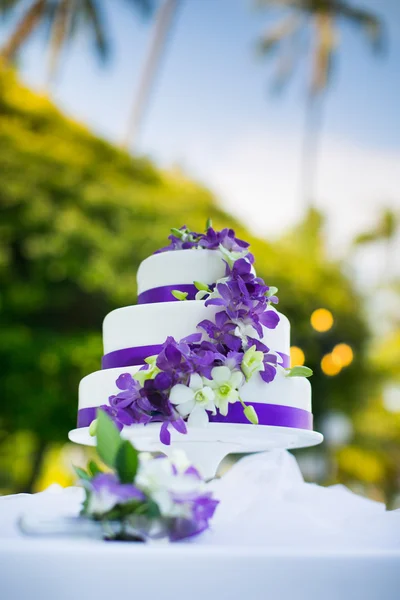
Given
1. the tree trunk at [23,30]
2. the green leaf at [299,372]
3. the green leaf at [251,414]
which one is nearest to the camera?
the green leaf at [251,414]

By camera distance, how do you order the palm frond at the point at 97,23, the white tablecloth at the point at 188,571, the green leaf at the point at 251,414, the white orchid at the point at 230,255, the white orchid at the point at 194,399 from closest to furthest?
the white tablecloth at the point at 188,571, the white orchid at the point at 194,399, the green leaf at the point at 251,414, the white orchid at the point at 230,255, the palm frond at the point at 97,23

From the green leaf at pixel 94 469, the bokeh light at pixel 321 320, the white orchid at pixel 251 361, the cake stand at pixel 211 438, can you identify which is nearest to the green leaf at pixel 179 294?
the white orchid at pixel 251 361

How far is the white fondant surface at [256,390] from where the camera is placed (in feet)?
7.56

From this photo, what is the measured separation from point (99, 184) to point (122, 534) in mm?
9674

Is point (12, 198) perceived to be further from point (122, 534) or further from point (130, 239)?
point (122, 534)

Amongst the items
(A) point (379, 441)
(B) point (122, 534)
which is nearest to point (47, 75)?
(A) point (379, 441)

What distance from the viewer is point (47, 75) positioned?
14.8 meters

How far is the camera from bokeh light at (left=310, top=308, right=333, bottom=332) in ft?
37.2

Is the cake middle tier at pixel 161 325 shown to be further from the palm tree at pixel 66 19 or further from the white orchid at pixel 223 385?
the palm tree at pixel 66 19

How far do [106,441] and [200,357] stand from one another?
25.3 inches

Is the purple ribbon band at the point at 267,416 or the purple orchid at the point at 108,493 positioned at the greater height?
the purple ribbon band at the point at 267,416

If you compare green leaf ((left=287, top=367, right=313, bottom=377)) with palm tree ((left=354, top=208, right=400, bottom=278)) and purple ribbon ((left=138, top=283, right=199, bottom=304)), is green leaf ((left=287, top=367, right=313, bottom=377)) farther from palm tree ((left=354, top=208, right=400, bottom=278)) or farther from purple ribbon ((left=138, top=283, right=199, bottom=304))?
palm tree ((left=354, top=208, right=400, bottom=278))

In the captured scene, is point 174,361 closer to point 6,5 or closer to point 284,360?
point 284,360

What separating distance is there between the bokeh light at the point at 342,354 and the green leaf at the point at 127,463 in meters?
10.6
